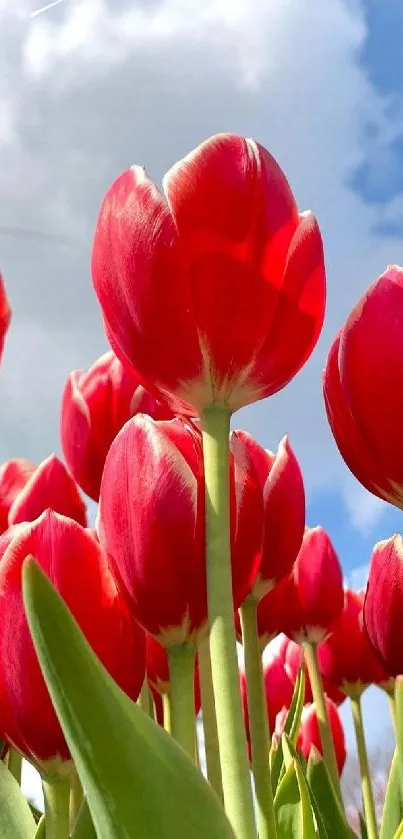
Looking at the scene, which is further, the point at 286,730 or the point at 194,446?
the point at 286,730

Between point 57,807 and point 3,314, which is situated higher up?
point 3,314

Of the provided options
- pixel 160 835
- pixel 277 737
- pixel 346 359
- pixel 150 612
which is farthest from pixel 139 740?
pixel 277 737

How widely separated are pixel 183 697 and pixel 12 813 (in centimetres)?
14

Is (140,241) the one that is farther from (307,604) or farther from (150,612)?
(307,604)

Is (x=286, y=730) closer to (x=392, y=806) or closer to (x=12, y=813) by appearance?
(x=392, y=806)

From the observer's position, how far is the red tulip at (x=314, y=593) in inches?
40.3

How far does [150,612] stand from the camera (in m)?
0.49

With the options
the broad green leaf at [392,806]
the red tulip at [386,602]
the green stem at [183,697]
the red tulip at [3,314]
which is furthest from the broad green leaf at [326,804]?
the red tulip at [3,314]

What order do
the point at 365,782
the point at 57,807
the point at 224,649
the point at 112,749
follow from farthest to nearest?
the point at 365,782
the point at 57,807
the point at 224,649
the point at 112,749

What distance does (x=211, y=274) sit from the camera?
1.57 ft

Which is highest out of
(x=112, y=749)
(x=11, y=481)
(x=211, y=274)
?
(x=11, y=481)

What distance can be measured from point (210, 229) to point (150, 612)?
0.19m

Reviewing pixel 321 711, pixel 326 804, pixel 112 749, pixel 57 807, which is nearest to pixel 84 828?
pixel 57 807

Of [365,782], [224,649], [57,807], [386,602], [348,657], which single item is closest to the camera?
[224,649]
